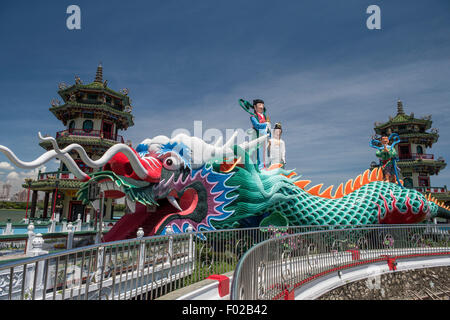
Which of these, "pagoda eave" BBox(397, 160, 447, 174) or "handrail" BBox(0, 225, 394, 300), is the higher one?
"pagoda eave" BBox(397, 160, 447, 174)

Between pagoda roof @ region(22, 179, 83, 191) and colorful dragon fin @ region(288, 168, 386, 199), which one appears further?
pagoda roof @ region(22, 179, 83, 191)

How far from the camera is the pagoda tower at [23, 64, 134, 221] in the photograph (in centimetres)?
2288

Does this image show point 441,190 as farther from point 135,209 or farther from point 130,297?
point 130,297

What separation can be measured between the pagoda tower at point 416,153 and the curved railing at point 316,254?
2327 cm

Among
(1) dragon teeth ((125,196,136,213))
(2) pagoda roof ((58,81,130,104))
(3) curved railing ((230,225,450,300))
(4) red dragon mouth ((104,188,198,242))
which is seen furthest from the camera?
(2) pagoda roof ((58,81,130,104))

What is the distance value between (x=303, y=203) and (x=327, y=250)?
14.0 feet

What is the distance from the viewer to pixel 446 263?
9648mm

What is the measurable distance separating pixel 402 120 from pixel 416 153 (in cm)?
395

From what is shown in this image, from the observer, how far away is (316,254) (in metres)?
6.68

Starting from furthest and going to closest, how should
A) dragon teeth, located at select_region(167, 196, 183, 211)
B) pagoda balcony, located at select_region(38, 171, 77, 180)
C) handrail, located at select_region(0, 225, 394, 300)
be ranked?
pagoda balcony, located at select_region(38, 171, 77, 180) < dragon teeth, located at select_region(167, 196, 183, 211) < handrail, located at select_region(0, 225, 394, 300)

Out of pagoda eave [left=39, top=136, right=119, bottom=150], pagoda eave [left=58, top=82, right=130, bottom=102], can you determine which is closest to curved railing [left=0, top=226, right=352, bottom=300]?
pagoda eave [left=39, top=136, right=119, bottom=150]

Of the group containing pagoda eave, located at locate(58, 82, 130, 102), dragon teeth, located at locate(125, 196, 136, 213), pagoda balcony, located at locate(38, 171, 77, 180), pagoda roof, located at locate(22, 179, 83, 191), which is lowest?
dragon teeth, located at locate(125, 196, 136, 213)

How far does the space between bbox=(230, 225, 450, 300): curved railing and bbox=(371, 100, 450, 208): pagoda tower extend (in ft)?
76.3

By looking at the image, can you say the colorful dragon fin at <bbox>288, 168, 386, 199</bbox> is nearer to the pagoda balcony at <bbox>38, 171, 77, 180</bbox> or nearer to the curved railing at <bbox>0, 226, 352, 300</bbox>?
the curved railing at <bbox>0, 226, 352, 300</bbox>
